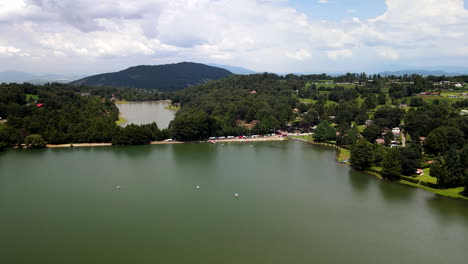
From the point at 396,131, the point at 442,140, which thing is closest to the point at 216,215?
the point at 442,140

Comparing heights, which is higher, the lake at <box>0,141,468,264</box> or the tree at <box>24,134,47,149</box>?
the tree at <box>24,134,47,149</box>

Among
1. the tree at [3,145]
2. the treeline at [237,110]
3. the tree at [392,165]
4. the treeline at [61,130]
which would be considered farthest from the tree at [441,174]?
the tree at [3,145]

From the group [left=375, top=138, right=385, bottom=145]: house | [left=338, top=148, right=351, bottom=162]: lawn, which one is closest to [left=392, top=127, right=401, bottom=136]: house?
[left=375, top=138, right=385, bottom=145]: house

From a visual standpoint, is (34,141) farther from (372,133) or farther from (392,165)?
(372,133)

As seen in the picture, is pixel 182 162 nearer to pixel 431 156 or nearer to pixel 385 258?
pixel 385 258

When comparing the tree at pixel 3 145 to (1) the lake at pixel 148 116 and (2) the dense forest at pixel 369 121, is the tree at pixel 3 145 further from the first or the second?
(1) the lake at pixel 148 116

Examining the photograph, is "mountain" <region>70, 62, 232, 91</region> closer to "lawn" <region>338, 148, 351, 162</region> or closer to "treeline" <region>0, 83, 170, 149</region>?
"treeline" <region>0, 83, 170, 149</region>
